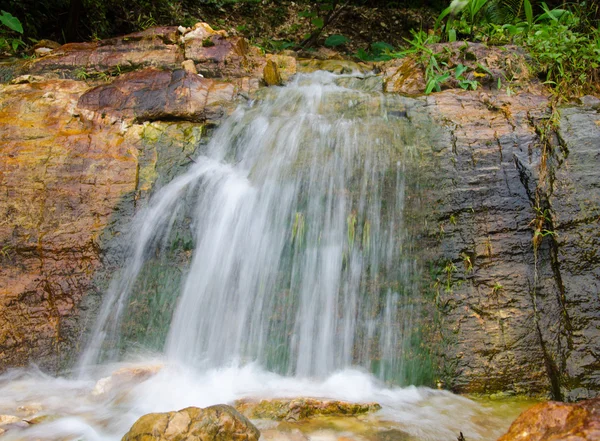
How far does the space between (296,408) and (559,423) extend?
4.40 ft

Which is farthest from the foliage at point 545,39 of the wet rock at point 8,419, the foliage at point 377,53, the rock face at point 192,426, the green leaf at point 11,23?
the green leaf at point 11,23

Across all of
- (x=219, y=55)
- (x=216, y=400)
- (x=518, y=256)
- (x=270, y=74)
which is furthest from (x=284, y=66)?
(x=216, y=400)

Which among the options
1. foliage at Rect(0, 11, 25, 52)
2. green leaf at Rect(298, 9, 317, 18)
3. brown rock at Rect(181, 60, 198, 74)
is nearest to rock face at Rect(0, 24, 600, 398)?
brown rock at Rect(181, 60, 198, 74)

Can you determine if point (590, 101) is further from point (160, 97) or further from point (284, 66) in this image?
point (160, 97)

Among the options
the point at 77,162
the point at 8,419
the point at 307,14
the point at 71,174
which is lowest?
the point at 8,419

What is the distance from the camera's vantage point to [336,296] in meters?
3.52

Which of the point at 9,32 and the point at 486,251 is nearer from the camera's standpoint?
the point at 486,251

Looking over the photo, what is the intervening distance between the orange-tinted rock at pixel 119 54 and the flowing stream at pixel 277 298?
192cm

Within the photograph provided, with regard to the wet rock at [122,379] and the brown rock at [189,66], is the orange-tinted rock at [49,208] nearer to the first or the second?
the wet rock at [122,379]

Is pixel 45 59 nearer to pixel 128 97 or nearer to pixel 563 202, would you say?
pixel 128 97

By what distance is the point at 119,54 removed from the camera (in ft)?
18.7

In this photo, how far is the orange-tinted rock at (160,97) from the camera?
4.76 meters

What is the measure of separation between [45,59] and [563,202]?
5692 millimetres

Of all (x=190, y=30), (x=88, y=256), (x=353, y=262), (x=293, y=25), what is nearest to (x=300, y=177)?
(x=353, y=262)
